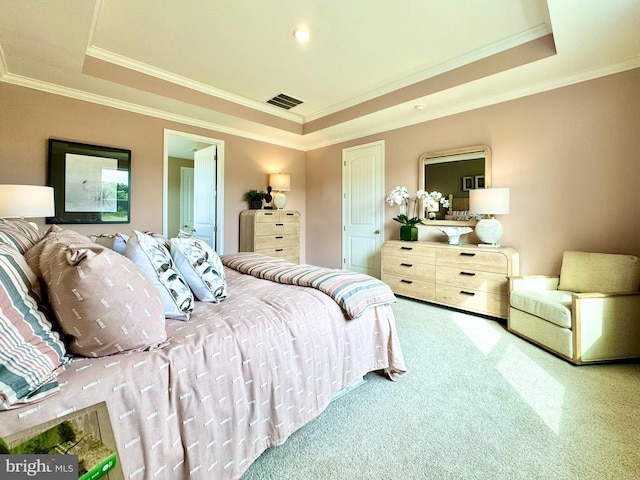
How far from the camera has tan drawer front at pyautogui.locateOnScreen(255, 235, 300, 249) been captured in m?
4.38

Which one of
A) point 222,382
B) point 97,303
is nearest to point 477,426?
point 222,382

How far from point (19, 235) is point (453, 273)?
3541 mm

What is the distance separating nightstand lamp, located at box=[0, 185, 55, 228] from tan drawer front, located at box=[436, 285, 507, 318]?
154 inches

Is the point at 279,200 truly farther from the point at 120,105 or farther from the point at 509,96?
the point at 509,96

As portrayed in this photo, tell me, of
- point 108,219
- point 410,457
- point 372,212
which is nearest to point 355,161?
point 372,212

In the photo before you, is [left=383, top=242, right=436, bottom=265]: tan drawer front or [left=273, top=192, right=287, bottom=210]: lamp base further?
[left=273, top=192, right=287, bottom=210]: lamp base

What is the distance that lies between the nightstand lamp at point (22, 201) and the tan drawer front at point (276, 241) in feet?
7.90

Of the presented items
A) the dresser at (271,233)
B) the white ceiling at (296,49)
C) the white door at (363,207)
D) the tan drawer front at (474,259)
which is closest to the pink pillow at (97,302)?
the white ceiling at (296,49)

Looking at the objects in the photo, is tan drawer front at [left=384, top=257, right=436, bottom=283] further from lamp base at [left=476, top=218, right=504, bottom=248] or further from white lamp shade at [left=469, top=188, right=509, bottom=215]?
white lamp shade at [left=469, top=188, right=509, bottom=215]

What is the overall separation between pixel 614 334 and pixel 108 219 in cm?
494

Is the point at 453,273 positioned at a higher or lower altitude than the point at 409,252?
lower

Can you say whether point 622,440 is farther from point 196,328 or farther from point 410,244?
point 410,244

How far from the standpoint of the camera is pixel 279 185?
15.8 ft

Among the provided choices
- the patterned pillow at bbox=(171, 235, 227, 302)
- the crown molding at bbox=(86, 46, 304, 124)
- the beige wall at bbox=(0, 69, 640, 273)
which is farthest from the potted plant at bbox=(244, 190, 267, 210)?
the patterned pillow at bbox=(171, 235, 227, 302)
